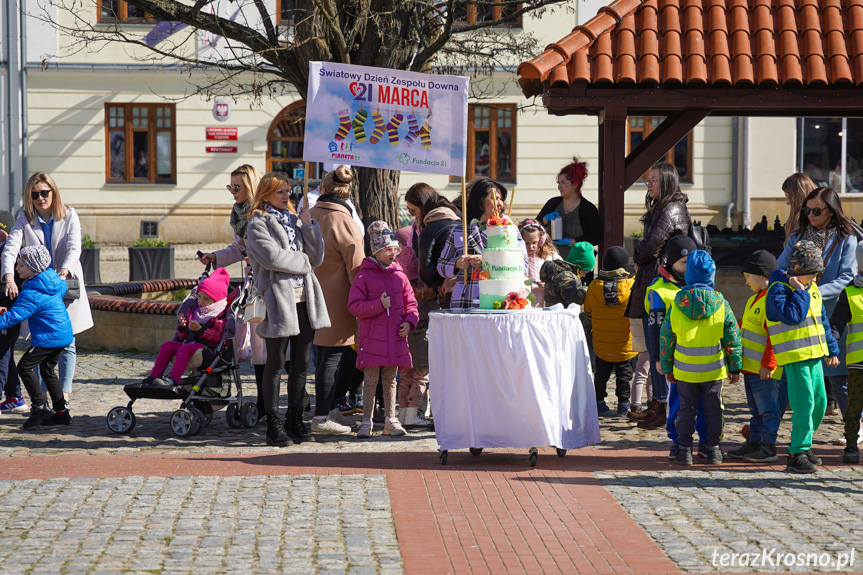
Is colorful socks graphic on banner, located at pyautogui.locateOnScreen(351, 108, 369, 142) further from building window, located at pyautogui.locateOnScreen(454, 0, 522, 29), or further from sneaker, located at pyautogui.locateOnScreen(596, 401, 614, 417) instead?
building window, located at pyautogui.locateOnScreen(454, 0, 522, 29)

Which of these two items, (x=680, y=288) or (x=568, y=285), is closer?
(x=680, y=288)

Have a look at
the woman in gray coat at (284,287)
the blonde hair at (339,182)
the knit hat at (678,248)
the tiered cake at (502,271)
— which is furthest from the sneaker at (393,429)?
the knit hat at (678,248)

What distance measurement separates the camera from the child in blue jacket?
29.1 feet

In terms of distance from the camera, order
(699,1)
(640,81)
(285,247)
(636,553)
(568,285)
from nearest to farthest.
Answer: (636,553), (285,247), (568,285), (640,81), (699,1)

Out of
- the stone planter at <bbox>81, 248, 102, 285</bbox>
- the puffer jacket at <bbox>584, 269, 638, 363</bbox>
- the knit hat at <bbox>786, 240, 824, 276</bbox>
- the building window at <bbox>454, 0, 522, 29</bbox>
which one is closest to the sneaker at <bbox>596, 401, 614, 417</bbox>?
the puffer jacket at <bbox>584, 269, 638, 363</bbox>

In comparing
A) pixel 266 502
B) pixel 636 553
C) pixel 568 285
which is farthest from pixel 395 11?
pixel 636 553

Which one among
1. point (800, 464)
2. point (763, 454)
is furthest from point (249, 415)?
point (800, 464)

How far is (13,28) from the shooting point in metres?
26.6

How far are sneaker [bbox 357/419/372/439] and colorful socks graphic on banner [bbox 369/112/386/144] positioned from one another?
6.69 feet

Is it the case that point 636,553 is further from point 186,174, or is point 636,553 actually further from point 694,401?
point 186,174

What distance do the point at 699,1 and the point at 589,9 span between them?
647 inches

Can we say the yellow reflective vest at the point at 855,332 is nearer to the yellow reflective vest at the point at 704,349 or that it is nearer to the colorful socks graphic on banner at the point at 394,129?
the yellow reflective vest at the point at 704,349

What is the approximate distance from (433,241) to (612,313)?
1.60 metres

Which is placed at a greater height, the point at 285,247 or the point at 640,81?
the point at 640,81
